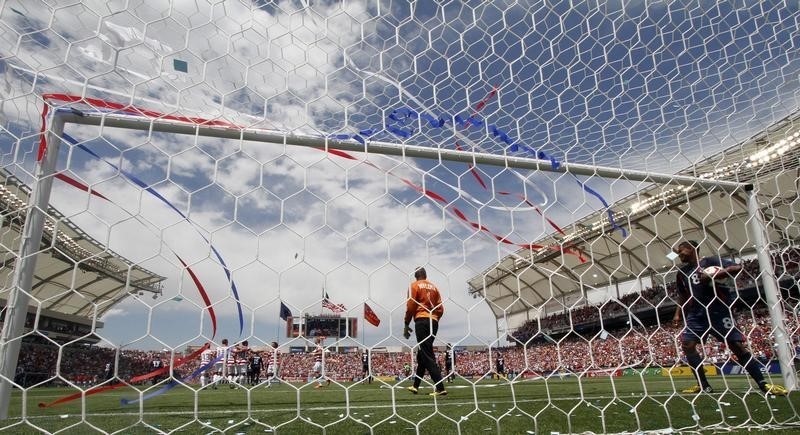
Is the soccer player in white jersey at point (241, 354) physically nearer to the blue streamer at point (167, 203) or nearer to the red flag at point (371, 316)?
the blue streamer at point (167, 203)

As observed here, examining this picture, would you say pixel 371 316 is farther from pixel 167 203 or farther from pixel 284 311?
pixel 167 203

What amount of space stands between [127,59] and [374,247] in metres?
1.66

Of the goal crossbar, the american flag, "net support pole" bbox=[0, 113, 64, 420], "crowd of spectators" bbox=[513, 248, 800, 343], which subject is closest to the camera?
"net support pole" bbox=[0, 113, 64, 420]

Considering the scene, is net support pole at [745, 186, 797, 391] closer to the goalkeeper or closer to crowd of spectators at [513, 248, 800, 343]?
crowd of spectators at [513, 248, 800, 343]

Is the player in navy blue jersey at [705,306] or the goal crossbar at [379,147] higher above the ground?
the goal crossbar at [379,147]

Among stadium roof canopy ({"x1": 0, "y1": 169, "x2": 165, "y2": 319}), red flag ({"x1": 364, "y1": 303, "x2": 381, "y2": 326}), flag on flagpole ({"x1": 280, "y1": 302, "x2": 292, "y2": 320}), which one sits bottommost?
red flag ({"x1": 364, "y1": 303, "x2": 381, "y2": 326})

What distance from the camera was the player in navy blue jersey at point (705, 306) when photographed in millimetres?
3295

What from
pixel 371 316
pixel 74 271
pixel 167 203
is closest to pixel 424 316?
pixel 371 316

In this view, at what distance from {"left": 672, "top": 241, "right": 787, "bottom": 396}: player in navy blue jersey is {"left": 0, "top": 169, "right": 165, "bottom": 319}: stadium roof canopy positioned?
3372 mm

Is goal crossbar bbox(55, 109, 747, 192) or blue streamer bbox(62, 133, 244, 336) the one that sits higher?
goal crossbar bbox(55, 109, 747, 192)

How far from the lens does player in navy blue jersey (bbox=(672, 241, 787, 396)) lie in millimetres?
3295

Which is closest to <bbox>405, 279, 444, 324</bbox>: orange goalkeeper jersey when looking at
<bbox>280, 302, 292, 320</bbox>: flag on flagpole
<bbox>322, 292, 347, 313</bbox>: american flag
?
<bbox>322, 292, 347, 313</bbox>: american flag

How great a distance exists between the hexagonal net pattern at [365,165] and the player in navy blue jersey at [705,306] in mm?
28

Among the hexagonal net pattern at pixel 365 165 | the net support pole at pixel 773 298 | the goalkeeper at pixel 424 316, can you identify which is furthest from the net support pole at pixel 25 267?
the net support pole at pixel 773 298
